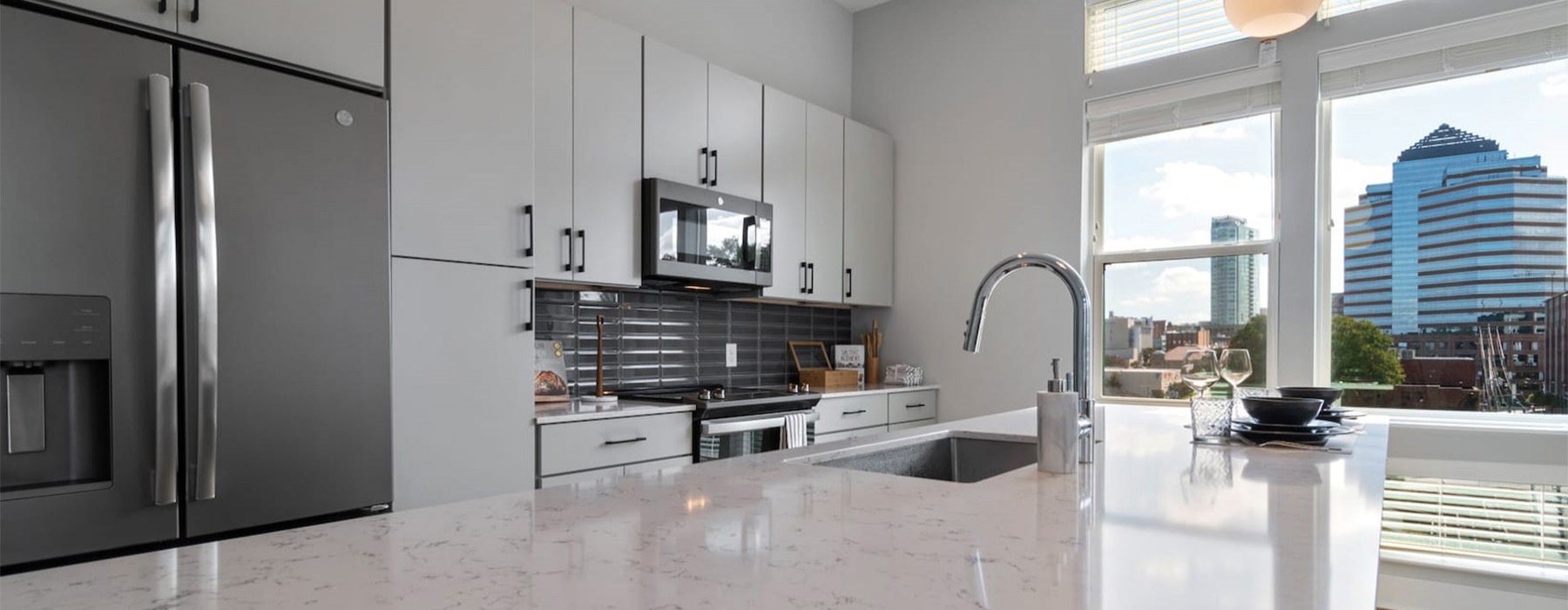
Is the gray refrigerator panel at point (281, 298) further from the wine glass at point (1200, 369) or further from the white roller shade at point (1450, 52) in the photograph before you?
the white roller shade at point (1450, 52)

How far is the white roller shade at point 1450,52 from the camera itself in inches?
120

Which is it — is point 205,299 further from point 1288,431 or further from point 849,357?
point 849,357

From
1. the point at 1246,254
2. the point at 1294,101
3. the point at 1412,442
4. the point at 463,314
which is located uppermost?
the point at 1294,101

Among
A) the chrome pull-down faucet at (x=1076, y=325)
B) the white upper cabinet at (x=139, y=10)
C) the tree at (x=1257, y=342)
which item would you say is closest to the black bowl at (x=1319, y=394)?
the chrome pull-down faucet at (x=1076, y=325)

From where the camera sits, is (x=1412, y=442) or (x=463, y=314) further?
(x=1412, y=442)

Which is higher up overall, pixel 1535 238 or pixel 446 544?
pixel 1535 238

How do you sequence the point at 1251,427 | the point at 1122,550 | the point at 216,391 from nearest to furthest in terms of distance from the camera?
the point at 1122,550
the point at 216,391
the point at 1251,427

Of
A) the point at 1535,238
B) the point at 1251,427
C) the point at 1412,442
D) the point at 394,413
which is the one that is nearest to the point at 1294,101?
the point at 1535,238

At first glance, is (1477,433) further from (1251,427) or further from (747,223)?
(747,223)

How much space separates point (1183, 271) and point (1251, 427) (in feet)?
6.98

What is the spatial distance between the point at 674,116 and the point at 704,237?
493 mm

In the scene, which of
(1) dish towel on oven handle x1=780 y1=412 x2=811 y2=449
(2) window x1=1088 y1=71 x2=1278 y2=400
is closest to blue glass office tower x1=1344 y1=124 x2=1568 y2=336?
(2) window x1=1088 y1=71 x2=1278 y2=400

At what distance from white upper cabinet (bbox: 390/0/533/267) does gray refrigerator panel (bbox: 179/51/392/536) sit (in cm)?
10

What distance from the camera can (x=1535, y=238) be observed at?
3.10 m
